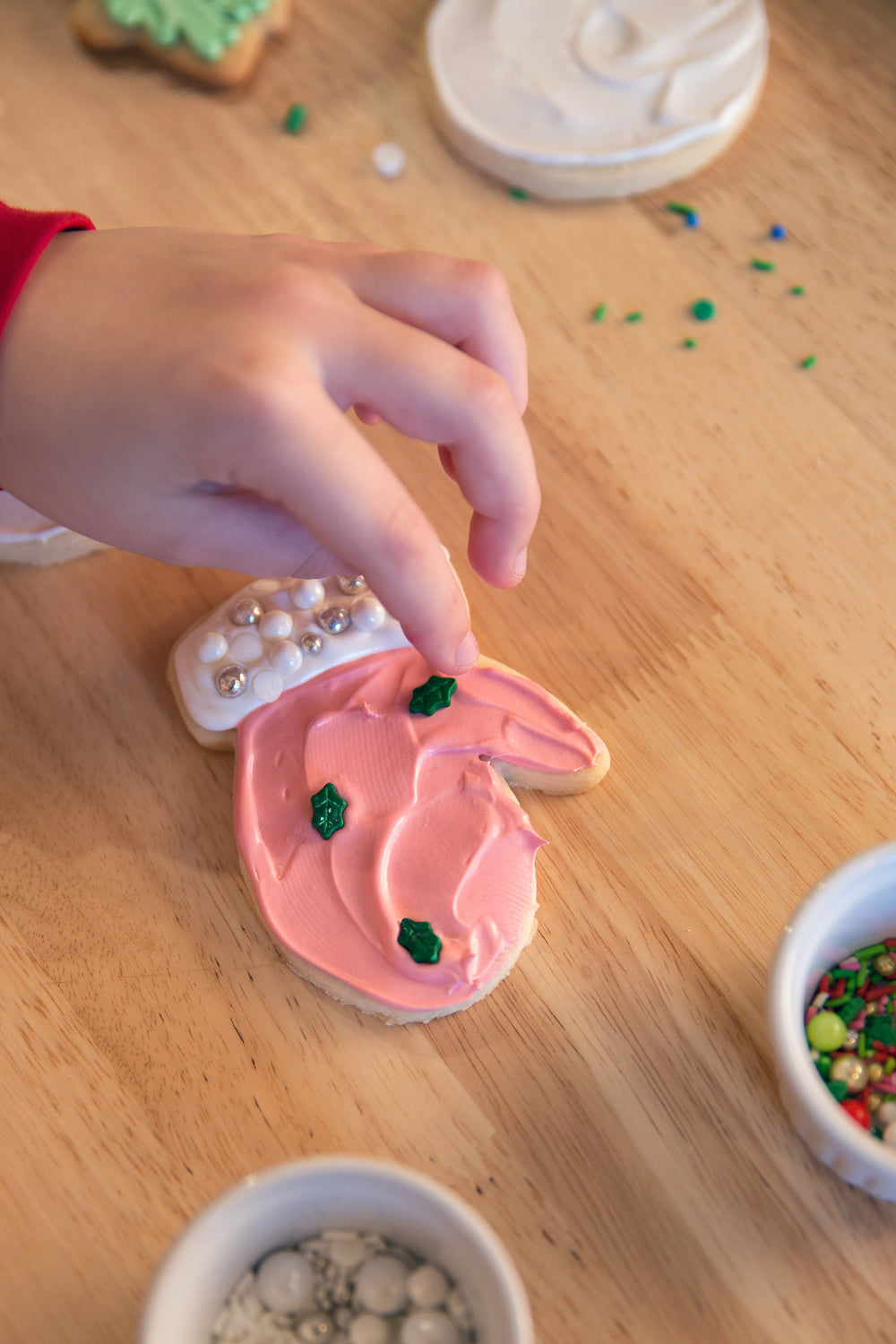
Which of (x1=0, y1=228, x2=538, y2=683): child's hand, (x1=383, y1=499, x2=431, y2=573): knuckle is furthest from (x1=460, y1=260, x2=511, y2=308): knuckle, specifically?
(x1=383, y1=499, x2=431, y2=573): knuckle

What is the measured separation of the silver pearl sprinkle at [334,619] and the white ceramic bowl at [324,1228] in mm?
309

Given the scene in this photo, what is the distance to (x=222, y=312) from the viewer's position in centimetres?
53

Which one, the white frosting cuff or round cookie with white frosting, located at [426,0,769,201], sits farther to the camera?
round cookie with white frosting, located at [426,0,769,201]

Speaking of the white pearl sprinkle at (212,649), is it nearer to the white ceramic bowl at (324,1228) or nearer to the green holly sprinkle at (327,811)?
the green holly sprinkle at (327,811)

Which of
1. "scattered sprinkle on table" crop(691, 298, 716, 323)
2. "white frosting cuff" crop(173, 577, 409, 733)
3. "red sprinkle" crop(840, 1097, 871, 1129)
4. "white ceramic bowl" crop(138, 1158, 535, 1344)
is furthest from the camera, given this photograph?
"scattered sprinkle on table" crop(691, 298, 716, 323)

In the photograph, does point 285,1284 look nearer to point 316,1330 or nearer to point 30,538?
point 316,1330

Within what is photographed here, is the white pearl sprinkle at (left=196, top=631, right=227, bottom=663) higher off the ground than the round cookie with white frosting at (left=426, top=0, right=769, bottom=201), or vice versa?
the round cookie with white frosting at (left=426, top=0, right=769, bottom=201)

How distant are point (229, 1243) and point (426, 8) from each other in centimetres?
94

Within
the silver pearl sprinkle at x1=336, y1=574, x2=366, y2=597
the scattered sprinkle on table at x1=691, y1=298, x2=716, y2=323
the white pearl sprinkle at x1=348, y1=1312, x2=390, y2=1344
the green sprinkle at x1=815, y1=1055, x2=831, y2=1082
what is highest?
the scattered sprinkle on table at x1=691, y1=298, x2=716, y2=323

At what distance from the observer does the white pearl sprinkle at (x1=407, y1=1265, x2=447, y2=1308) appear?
1.53 feet

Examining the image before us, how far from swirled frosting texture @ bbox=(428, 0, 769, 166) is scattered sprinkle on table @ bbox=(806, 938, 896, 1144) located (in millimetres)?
611

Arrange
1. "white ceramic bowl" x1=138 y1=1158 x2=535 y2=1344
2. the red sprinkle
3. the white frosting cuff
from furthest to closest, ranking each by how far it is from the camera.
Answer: the white frosting cuff
the red sprinkle
"white ceramic bowl" x1=138 y1=1158 x2=535 y2=1344

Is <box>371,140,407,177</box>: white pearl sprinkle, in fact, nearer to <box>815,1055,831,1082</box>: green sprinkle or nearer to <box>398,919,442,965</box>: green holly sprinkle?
<box>398,919,442,965</box>: green holly sprinkle

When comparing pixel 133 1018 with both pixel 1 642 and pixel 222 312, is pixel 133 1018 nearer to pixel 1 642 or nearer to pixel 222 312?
pixel 1 642
